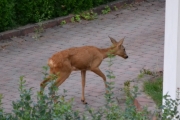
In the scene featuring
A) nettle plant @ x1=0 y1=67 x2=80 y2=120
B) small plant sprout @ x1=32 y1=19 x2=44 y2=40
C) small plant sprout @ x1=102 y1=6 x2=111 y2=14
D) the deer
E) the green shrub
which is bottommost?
nettle plant @ x1=0 y1=67 x2=80 y2=120

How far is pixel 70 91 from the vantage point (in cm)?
1025

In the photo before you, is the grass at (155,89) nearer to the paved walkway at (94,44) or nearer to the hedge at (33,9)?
the paved walkway at (94,44)

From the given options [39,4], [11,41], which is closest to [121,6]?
[39,4]

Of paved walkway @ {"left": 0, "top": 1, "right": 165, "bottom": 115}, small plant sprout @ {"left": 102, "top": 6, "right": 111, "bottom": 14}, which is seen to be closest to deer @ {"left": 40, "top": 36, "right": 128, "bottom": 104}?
paved walkway @ {"left": 0, "top": 1, "right": 165, "bottom": 115}

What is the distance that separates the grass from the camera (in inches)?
342

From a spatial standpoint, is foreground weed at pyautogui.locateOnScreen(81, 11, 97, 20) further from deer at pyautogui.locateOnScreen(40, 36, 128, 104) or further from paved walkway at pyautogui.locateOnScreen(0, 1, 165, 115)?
deer at pyautogui.locateOnScreen(40, 36, 128, 104)

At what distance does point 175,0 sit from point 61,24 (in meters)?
7.28

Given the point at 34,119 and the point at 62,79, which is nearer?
the point at 34,119

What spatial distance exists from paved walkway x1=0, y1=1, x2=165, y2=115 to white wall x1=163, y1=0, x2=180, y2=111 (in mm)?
2329

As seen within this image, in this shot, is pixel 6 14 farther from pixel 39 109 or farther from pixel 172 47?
pixel 39 109

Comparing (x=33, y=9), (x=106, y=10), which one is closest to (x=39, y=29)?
(x=33, y=9)

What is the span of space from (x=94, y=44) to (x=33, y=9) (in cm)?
186

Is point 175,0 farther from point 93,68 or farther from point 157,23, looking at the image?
point 157,23

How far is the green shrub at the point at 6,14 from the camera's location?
13.0 m
